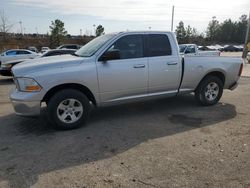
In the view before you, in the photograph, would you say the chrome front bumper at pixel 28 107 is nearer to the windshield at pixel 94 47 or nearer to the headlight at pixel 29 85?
the headlight at pixel 29 85

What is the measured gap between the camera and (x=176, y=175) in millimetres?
3756

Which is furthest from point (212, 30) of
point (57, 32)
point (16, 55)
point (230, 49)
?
point (16, 55)

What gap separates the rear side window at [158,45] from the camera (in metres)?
6.28

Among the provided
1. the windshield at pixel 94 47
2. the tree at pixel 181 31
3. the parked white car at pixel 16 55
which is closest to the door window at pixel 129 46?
the windshield at pixel 94 47

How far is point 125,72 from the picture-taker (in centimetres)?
589

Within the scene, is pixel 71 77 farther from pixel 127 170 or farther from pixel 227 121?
pixel 227 121

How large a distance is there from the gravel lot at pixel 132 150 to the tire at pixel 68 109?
19 cm

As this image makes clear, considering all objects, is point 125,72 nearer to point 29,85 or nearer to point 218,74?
point 29,85

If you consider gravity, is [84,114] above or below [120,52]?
below

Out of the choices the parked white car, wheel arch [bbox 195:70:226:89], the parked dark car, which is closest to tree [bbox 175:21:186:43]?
the parked dark car

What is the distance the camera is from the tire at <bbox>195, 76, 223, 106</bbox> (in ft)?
23.6

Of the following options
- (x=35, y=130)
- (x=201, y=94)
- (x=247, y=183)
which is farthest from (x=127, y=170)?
(x=201, y=94)

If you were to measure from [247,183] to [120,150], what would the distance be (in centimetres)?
191

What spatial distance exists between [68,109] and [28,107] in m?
0.74
